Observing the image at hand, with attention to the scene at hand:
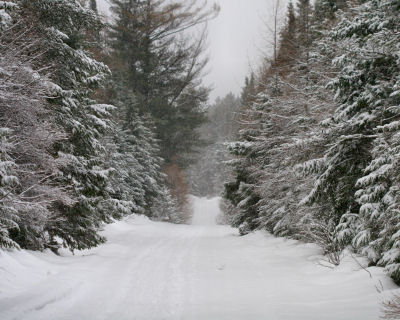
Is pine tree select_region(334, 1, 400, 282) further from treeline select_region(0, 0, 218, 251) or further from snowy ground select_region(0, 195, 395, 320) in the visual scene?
treeline select_region(0, 0, 218, 251)

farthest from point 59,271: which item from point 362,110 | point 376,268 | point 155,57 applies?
point 155,57

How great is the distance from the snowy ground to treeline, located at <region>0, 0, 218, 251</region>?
44.4 inches

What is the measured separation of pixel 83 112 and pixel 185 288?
19.3 feet

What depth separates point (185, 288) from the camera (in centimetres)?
697

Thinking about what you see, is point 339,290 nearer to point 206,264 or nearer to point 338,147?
point 338,147

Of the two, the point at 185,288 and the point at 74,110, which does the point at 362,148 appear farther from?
the point at 74,110

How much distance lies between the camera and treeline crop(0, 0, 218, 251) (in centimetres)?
690

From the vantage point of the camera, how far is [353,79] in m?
7.79

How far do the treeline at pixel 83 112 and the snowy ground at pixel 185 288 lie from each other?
1.13 meters

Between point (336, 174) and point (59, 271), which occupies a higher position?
point (336, 174)

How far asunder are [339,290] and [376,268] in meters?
0.92

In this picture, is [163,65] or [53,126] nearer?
[53,126]

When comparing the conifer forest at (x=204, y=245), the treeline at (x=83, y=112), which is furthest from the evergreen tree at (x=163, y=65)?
the conifer forest at (x=204, y=245)

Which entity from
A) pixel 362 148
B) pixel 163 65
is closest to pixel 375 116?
pixel 362 148
